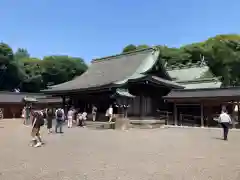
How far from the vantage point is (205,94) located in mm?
26516

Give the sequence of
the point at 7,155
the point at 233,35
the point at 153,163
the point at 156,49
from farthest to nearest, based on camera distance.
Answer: the point at 233,35
the point at 156,49
the point at 7,155
the point at 153,163

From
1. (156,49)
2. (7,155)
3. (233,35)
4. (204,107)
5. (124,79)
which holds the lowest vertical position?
(7,155)

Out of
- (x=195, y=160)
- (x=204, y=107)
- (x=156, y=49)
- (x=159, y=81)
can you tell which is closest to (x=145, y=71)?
(x=159, y=81)

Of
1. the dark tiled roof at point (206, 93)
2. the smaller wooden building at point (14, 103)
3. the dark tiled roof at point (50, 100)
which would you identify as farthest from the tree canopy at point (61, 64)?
the dark tiled roof at point (206, 93)

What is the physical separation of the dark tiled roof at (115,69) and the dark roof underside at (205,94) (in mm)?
3960

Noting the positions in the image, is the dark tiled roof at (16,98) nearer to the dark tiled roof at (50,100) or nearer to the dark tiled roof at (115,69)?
the dark tiled roof at (50,100)

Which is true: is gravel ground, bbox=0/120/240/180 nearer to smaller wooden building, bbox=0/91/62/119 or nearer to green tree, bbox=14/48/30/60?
smaller wooden building, bbox=0/91/62/119

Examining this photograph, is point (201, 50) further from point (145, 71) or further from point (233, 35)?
point (145, 71)

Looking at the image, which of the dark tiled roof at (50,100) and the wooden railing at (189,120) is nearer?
the wooden railing at (189,120)

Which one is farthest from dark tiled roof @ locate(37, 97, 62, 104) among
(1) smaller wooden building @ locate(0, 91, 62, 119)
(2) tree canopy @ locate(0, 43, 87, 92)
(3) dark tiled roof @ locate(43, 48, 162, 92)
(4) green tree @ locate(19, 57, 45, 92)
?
(4) green tree @ locate(19, 57, 45, 92)

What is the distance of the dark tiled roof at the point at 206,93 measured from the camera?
24.7m

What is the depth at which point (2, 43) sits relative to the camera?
5212 centimetres

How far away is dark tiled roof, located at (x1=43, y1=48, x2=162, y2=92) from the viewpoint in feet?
85.9

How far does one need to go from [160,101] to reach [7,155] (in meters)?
20.5
